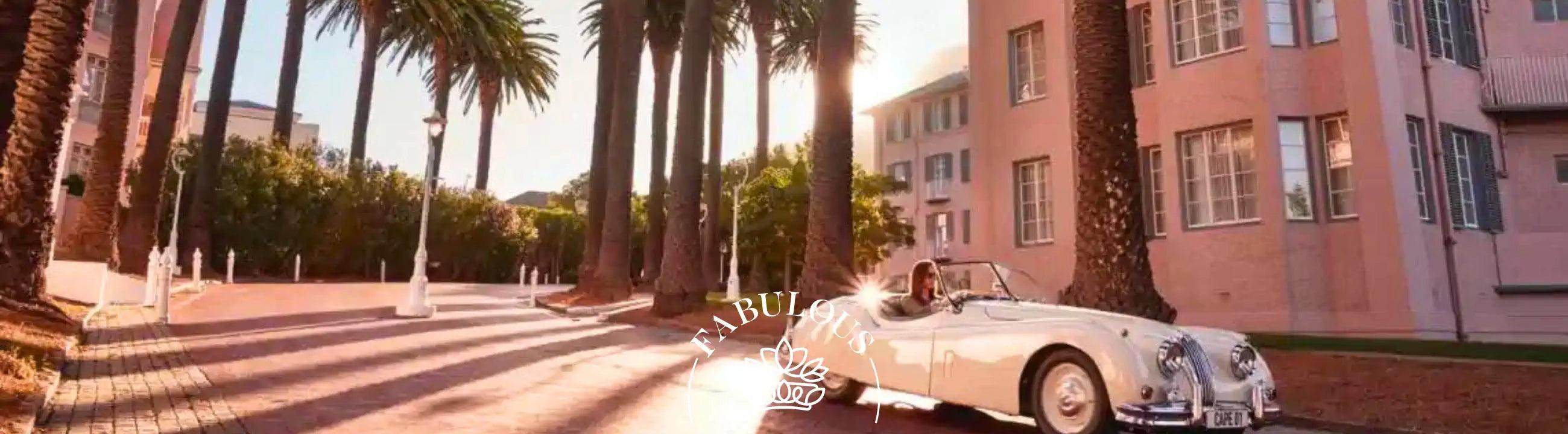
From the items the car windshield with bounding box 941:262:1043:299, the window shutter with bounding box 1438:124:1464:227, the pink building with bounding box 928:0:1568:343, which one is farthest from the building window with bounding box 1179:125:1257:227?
the car windshield with bounding box 941:262:1043:299

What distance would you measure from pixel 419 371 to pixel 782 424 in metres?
4.74

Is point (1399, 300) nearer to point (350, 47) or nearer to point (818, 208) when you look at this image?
point (818, 208)

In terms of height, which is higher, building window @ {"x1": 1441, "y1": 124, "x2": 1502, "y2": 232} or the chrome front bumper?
building window @ {"x1": 1441, "y1": 124, "x2": 1502, "y2": 232}

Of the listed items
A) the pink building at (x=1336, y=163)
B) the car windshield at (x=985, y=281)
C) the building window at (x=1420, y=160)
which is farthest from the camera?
the building window at (x=1420, y=160)

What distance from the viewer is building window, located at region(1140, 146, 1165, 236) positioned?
17.5m

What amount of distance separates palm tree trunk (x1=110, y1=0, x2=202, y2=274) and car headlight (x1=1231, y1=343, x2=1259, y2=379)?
2618 cm

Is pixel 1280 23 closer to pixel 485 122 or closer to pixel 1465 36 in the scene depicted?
pixel 1465 36

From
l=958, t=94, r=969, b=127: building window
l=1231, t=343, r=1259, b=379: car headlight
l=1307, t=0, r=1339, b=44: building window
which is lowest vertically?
l=1231, t=343, r=1259, b=379: car headlight

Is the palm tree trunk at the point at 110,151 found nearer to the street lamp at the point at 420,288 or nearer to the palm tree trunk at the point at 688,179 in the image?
the street lamp at the point at 420,288

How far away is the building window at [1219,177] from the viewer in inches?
639

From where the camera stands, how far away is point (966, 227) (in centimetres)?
4412

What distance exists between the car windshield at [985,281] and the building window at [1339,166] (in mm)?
10456

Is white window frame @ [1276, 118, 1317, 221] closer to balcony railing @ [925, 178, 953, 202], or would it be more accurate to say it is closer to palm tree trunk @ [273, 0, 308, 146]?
balcony railing @ [925, 178, 953, 202]

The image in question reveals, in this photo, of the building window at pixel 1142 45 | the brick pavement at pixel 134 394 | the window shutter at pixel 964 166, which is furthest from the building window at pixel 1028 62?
the window shutter at pixel 964 166
